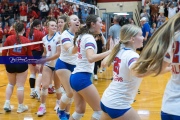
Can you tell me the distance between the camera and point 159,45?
2.01 metres

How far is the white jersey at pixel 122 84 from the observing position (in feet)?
9.34

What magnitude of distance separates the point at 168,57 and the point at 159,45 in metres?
0.11

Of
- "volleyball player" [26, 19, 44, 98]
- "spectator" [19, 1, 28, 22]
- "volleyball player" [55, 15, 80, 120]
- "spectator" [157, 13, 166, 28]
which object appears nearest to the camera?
"volleyball player" [55, 15, 80, 120]

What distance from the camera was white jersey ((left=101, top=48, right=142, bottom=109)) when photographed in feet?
9.34

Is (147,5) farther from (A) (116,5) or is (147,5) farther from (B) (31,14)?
(B) (31,14)

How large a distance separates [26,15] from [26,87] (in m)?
11.1

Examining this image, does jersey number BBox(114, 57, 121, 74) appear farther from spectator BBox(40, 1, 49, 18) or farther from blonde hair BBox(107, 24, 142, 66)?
spectator BBox(40, 1, 49, 18)

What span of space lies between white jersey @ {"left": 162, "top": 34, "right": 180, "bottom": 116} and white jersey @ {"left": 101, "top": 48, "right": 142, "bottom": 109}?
79cm

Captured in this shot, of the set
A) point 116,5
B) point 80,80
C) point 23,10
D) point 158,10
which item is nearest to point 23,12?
point 23,10

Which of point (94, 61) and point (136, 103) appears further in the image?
point (136, 103)

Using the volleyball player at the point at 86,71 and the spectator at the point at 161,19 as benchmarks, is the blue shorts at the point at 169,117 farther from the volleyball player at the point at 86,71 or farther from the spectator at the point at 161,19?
the spectator at the point at 161,19

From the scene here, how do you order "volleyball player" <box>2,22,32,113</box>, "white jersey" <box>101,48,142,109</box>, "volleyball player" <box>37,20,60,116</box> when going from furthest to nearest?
"volleyball player" <box>2,22,32,113</box>
"volleyball player" <box>37,20,60,116</box>
"white jersey" <box>101,48,142,109</box>

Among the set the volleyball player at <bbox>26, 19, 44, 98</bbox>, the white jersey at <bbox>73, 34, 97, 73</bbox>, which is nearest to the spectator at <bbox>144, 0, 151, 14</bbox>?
the volleyball player at <bbox>26, 19, 44, 98</bbox>

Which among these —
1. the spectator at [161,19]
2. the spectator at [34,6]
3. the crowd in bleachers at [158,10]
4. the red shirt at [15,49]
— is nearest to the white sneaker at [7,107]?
Answer: the red shirt at [15,49]
